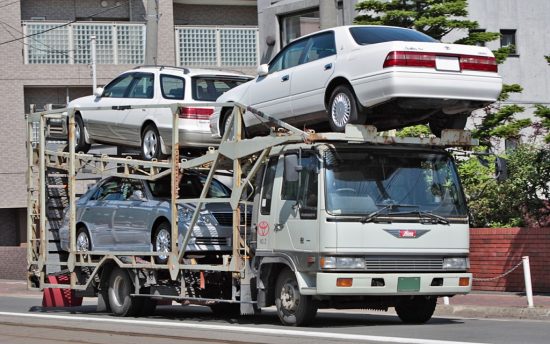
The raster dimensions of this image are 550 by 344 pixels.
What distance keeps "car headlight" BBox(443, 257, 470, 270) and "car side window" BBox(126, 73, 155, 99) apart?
235 inches

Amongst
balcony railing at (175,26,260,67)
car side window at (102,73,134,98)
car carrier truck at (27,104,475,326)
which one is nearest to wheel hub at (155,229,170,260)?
car carrier truck at (27,104,475,326)

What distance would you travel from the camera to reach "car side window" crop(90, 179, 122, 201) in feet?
56.7

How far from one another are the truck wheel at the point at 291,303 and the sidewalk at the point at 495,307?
4683 millimetres

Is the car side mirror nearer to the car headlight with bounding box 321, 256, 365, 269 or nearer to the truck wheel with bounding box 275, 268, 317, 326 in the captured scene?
the truck wheel with bounding box 275, 268, 317, 326

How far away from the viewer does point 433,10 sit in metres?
25.8

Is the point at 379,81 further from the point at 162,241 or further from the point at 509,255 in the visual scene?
the point at 509,255

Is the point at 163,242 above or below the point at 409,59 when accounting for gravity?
below

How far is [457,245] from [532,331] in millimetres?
1380

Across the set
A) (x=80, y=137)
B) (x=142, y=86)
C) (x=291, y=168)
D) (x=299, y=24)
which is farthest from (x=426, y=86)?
(x=299, y=24)

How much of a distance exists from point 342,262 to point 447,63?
107 inches

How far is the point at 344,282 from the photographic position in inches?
516

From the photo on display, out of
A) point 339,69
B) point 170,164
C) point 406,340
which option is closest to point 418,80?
point 339,69

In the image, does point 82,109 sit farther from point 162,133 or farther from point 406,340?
point 406,340

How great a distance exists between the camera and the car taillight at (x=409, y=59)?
1303cm
